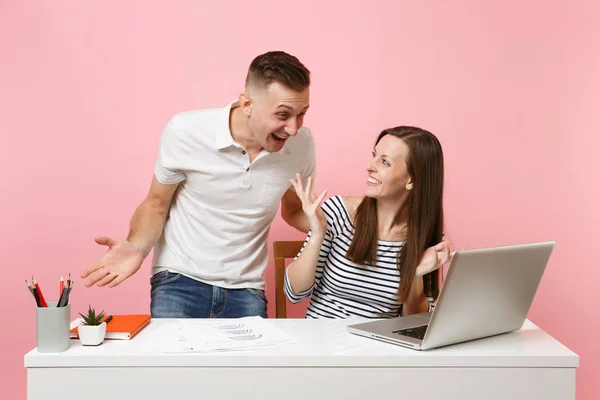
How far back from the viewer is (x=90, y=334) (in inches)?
63.1

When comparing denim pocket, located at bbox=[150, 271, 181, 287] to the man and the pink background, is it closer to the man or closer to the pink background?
the man

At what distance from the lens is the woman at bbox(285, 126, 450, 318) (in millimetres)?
2141

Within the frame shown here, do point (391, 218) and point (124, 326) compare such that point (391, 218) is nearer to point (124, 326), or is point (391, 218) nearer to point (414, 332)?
point (414, 332)

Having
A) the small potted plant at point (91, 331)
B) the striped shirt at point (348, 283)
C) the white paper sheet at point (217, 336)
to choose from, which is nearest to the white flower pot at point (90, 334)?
the small potted plant at point (91, 331)

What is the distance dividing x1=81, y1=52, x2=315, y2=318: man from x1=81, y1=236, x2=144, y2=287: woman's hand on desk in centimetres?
24

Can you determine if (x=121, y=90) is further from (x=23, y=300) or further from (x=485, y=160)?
(x=485, y=160)

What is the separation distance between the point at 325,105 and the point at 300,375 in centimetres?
185

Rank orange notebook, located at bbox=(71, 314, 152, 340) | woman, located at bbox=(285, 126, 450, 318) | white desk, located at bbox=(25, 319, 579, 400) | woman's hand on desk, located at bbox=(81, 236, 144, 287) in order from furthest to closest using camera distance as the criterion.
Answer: woman, located at bbox=(285, 126, 450, 318)
woman's hand on desk, located at bbox=(81, 236, 144, 287)
orange notebook, located at bbox=(71, 314, 152, 340)
white desk, located at bbox=(25, 319, 579, 400)

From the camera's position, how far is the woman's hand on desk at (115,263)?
1941mm

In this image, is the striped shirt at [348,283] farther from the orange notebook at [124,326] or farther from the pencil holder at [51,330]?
the pencil holder at [51,330]

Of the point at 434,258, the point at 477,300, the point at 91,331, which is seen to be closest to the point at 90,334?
the point at 91,331

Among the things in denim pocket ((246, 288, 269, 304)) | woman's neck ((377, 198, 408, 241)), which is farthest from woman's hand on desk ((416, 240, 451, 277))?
denim pocket ((246, 288, 269, 304))

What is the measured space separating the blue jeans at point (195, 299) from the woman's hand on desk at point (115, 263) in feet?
1.12

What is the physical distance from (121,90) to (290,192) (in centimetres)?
112
